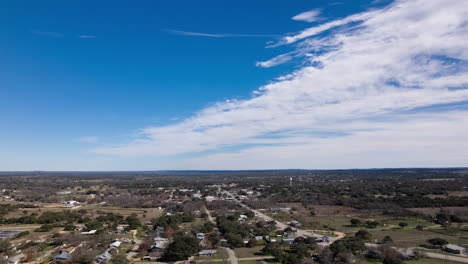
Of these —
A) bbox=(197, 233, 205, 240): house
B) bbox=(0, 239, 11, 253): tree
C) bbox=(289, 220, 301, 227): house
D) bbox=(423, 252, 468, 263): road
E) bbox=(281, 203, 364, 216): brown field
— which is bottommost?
bbox=(281, 203, 364, 216): brown field

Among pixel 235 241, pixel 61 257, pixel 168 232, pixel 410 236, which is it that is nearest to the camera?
pixel 61 257

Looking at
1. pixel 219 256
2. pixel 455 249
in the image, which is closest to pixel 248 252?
pixel 219 256

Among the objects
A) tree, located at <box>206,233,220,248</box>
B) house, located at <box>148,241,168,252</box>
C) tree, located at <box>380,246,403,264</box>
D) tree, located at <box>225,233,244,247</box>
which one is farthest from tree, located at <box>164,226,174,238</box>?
tree, located at <box>380,246,403,264</box>

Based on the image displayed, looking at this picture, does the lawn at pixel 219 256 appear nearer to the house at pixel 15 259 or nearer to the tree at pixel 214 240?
the tree at pixel 214 240

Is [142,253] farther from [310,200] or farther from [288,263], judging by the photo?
[310,200]

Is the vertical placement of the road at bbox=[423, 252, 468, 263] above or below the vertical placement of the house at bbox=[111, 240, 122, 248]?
below

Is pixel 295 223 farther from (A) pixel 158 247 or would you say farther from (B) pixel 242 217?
(A) pixel 158 247

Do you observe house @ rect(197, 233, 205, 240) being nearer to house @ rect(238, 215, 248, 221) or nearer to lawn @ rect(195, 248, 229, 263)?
lawn @ rect(195, 248, 229, 263)

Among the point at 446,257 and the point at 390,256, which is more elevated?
the point at 390,256

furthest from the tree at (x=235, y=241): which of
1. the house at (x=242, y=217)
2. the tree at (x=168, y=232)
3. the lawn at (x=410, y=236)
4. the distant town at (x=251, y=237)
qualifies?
the lawn at (x=410, y=236)

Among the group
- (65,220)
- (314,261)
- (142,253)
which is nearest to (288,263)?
(314,261)

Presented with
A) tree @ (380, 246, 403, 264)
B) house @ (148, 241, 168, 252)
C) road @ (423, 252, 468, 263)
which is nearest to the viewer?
tree @ (380, 246, 403, 264)
